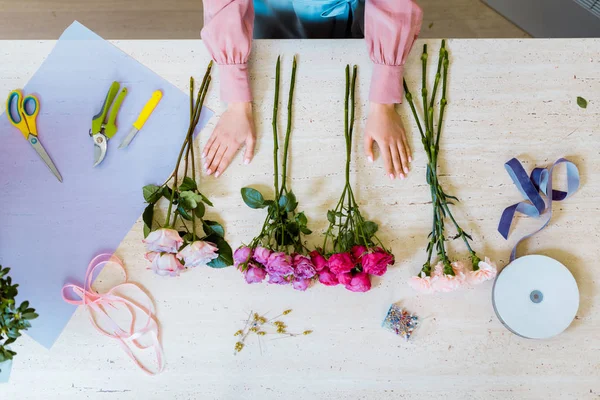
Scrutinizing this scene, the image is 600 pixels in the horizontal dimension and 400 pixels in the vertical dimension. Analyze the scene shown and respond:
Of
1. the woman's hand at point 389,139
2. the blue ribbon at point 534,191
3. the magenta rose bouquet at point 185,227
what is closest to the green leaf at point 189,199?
the magenta rose bouquet at point 185,227

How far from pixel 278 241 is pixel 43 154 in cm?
50

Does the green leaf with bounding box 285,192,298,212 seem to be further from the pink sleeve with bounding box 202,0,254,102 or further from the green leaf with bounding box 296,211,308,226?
the pink sleeve with bounding box 202,0,254,102

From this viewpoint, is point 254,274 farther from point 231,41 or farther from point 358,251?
point 231,41

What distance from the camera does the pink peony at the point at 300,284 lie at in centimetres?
81

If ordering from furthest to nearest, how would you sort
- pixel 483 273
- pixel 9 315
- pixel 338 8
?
pixel 338 8, pixel 483 273, pixel 9 315

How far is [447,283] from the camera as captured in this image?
793 millimetres

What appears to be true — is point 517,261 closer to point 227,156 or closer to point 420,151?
point 420,151

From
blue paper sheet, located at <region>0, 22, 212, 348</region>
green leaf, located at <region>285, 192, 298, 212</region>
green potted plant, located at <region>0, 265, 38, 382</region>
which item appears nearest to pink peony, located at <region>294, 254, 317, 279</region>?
green leaf, located at <region>285, 192, 298, 212</region>

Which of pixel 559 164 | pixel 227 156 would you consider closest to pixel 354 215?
pixel 227 156

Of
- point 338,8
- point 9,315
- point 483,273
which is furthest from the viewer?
point 338,8

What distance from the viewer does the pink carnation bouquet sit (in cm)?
80

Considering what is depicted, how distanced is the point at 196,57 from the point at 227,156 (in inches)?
8.8

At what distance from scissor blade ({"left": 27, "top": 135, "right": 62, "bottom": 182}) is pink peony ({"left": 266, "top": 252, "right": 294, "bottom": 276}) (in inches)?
18.2

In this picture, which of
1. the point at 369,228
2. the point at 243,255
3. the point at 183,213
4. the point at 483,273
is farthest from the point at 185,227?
the point at 483,273
